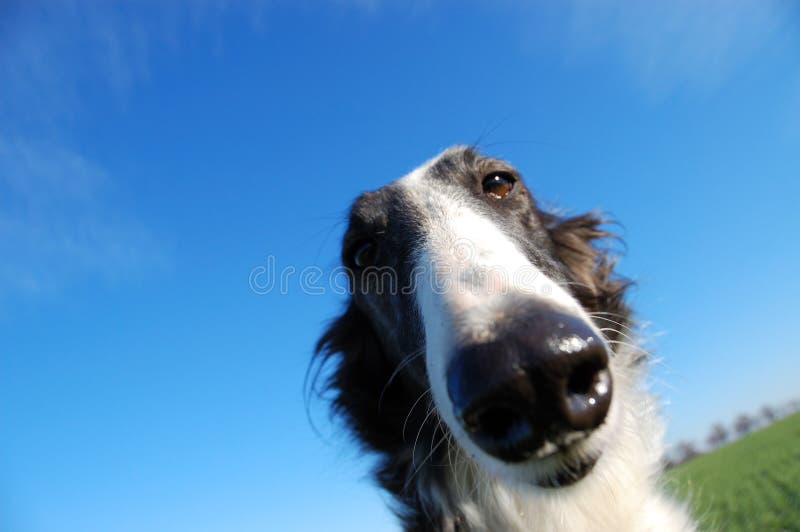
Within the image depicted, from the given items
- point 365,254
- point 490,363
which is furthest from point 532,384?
point 365,254

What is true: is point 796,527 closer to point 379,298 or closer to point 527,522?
point 527,522

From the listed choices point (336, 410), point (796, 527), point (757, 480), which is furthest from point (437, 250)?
point (757, 480)

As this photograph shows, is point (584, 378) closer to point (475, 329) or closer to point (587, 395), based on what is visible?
point (587, 395)

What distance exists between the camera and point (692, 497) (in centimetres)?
418

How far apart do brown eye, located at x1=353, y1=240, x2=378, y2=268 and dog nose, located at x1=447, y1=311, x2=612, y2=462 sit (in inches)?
90.5

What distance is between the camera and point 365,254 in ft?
13.9

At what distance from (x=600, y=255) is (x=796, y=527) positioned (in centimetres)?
505

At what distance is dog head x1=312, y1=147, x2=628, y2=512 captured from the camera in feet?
5.92

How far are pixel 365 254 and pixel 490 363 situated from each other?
2563 millimetres

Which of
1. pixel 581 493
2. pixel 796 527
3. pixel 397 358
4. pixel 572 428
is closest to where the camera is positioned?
pixel 572 428

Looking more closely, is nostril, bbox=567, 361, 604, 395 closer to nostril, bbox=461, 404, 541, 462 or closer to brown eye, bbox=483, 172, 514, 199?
nostril, bbox=461, 404, 541, 462

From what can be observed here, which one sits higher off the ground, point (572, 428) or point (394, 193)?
point (394, 193)

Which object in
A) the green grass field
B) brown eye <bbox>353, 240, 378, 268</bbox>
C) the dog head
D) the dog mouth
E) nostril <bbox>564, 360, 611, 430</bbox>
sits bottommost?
the green grass field

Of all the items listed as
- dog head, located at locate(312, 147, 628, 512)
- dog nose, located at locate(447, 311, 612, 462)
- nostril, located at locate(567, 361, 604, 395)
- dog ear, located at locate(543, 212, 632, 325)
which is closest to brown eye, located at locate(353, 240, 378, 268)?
dog head, located at locate(312, 147, 628, 512)
